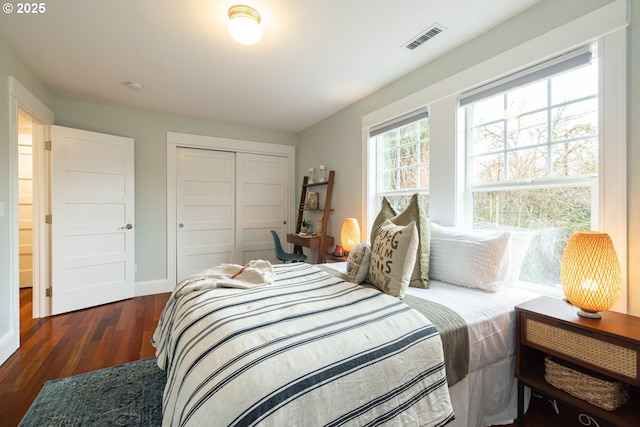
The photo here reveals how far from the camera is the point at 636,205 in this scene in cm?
143

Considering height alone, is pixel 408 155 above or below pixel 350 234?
above

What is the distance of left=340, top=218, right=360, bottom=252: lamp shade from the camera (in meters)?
3.10

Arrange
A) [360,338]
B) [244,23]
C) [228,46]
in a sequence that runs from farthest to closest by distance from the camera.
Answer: [228,46] → [244,23] → [360,338]

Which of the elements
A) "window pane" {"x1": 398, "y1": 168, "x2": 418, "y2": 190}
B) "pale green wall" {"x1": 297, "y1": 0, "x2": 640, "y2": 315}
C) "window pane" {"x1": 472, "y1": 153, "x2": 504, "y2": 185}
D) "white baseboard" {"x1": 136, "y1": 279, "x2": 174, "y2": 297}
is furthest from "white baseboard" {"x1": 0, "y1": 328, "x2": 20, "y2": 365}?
"window pane" {"x1": 472, "y1": 153, "x2": 504, "y2": 185}

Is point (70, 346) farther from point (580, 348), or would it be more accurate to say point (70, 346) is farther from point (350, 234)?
point (580, 348)

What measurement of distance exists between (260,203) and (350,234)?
1931 mm

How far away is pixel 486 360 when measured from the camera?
1422 millimetres

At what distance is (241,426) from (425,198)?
7.76 feet

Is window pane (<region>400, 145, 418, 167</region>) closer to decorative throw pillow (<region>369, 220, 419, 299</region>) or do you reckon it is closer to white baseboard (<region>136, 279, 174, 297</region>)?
decorative throw pillow (<region>369, 220, 419, 299</region>)

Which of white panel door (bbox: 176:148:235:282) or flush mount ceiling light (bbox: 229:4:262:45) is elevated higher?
flush mount ceiling light (bbox: 229:4:262:45)

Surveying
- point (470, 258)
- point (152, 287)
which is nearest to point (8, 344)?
point (152, 287)

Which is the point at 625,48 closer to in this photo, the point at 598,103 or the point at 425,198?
the point at 598,103

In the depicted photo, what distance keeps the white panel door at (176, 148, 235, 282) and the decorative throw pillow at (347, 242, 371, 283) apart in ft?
9.49

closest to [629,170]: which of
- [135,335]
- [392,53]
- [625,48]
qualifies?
Answer: [625,48]
